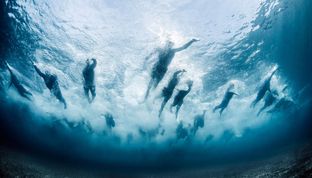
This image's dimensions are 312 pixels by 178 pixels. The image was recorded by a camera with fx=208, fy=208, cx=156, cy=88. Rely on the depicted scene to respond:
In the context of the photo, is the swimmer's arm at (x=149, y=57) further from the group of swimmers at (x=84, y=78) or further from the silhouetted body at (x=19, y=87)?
the silhouetted body at (x=19, y=87)

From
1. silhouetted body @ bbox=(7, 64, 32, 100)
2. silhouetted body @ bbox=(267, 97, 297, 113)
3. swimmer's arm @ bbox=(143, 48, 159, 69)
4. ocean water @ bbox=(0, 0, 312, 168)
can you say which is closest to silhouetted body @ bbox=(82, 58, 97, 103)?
ocean water @ bbox=(0, 0, 312, 168)

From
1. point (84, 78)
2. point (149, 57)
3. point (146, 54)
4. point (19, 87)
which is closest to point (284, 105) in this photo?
point (149, 57)

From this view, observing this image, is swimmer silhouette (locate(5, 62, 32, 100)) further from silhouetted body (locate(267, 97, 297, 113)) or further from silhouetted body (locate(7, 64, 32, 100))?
silhouetted body (locate(267, 97, 297, 113))

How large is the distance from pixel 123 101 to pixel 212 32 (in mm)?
17009

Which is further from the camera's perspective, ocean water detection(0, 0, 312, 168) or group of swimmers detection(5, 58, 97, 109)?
group of swimmers detection(5, 58, 97, 109)

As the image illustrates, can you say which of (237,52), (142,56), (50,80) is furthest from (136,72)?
(237,52)

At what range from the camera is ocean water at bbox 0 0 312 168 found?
14914mm

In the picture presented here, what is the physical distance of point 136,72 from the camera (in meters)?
22.0

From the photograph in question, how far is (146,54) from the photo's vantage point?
18.7m

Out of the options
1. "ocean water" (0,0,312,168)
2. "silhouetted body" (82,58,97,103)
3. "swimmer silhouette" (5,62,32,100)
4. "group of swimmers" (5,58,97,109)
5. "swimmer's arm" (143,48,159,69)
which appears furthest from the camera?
"swimmer silhouette" (5,62,32,100)

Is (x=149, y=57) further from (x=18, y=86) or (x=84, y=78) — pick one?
(x=18, y=86)

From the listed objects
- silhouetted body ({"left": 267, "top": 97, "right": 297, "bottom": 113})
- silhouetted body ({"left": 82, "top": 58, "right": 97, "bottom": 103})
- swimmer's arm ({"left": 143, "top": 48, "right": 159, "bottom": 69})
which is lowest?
silhouetted body ({"left": 82, "top": 58, "right": 97, "bottom": 103})

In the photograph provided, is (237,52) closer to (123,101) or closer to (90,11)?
(90,11)

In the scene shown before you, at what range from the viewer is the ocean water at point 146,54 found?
1491 centimetres
